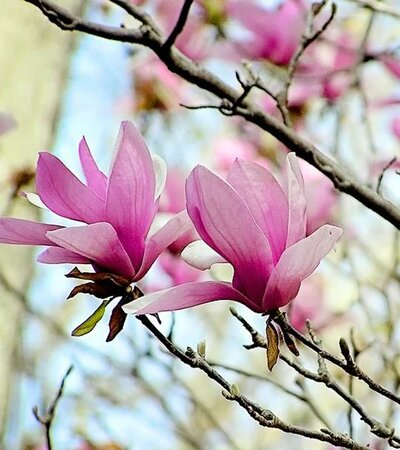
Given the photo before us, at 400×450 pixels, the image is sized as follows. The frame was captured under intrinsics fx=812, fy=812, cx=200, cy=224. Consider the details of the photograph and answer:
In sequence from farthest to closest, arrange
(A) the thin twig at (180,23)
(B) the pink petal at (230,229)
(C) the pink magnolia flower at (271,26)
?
(C) the pink magnolia flower at (271,26)
(A) the thin twig at (180,23)
(B) the pink petal at (230,229)

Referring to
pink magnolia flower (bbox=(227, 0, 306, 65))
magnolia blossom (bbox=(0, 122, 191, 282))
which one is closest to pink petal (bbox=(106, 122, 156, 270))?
magnolia blossom (bbox=(0, 122, 191, 282))

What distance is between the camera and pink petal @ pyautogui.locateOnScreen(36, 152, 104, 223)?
2.07 ft

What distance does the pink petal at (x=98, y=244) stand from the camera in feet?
1.99

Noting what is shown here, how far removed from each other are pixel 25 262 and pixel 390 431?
47.4 inches

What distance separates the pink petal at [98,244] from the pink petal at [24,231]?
2 cm

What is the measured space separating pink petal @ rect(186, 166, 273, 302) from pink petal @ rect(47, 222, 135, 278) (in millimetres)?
68

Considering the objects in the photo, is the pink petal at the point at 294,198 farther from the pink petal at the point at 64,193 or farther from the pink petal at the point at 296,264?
the pink petal at the point at 64,193

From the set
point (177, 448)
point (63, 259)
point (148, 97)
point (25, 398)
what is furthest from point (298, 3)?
point (177, 448)

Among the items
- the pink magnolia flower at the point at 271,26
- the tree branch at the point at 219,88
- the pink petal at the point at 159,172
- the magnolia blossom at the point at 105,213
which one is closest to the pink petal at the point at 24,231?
the magnolia blossom at the point at 105,213

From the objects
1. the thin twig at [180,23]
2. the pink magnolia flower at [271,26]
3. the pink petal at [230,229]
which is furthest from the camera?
the pink magnolia flower at [271,26]

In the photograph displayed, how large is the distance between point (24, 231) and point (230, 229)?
16 cm

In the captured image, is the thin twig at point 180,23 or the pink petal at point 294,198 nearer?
the pink petal at point 294,198

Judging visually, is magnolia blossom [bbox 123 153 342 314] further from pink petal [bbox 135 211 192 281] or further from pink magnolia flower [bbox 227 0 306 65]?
pink magnolia flower [bbox 227 0 306 65]

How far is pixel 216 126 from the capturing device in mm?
4031
